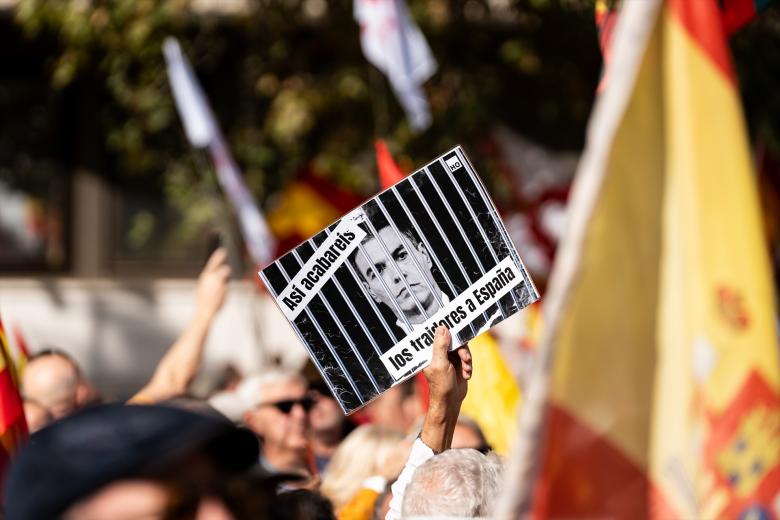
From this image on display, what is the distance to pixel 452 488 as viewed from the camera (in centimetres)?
247

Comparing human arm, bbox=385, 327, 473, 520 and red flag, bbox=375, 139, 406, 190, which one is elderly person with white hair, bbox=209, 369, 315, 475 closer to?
red flag, bbox=375, 139, 406, 190

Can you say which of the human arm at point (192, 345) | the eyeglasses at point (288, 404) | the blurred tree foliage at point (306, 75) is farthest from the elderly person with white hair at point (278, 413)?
the blurred tree foliage at point (306, 75)

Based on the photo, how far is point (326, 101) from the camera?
30.0ft

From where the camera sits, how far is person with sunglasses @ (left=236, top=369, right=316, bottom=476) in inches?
162

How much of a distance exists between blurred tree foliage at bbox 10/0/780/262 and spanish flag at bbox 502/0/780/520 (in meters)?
5.77

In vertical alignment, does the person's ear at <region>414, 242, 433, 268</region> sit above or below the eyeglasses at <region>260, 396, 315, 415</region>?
above

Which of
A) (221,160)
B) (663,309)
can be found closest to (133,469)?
(663,309)

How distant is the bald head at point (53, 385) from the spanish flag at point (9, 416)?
1281 mm

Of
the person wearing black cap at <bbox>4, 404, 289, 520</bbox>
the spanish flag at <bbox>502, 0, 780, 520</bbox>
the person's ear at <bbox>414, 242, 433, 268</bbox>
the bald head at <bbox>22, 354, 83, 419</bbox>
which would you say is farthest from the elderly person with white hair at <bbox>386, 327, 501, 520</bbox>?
the bald head at <bbox>22, 354, 83, 419</bbox>

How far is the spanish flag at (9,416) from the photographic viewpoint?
285 centimetres

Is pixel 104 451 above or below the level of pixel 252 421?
above

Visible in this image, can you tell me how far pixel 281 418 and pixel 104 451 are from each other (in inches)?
104

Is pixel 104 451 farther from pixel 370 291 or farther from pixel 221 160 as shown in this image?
pixel 221 160

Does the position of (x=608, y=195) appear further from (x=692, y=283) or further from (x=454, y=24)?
(x=454, y=24)
